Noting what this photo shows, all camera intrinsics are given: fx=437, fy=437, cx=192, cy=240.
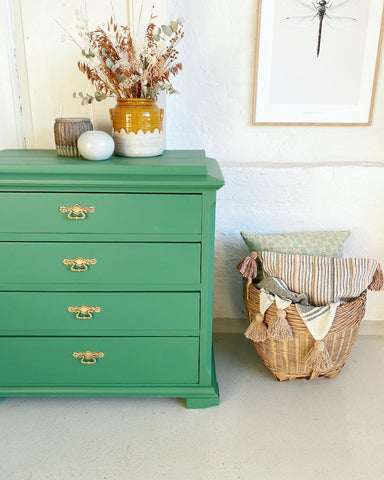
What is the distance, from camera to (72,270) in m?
1.80

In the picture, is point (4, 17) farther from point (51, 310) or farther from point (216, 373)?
point (216, 373)

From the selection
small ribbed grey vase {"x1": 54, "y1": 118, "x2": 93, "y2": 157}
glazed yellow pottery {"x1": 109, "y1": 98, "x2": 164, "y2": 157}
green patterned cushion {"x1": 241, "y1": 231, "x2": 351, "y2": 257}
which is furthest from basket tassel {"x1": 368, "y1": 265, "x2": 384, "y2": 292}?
small ribbed grey vase {"x1": 54, "y1": 118, "x2": 93, "y2": 157}

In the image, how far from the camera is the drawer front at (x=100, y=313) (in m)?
1.85

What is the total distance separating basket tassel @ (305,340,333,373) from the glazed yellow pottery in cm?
116

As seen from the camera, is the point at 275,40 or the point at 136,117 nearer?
the point at 136,117

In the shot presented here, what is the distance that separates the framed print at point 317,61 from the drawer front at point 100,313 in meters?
1.09

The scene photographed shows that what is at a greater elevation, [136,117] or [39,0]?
[39,0]

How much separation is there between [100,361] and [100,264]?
46cm

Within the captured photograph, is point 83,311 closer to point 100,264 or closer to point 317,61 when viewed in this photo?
point 100,264

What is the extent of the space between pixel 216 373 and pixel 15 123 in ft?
5.31

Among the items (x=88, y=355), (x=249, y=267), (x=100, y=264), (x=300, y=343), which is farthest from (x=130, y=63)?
(x=300, y=343)

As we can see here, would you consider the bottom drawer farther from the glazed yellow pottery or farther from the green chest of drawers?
the glazed yellow pottery

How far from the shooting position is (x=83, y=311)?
73.2 inches

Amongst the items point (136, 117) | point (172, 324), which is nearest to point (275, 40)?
point (136, 117)
